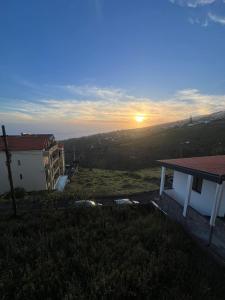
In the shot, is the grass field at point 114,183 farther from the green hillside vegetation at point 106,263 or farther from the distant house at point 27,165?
the green hillside vegetation at point 106,263

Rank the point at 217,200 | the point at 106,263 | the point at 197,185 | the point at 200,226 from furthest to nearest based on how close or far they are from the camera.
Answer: the point at 197,185, the point at 200,226, the point at 217,200, the point at 106,263

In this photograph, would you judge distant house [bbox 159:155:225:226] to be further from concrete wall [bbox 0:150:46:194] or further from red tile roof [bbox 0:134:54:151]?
red tile roof [bbox 0:134:54:151]

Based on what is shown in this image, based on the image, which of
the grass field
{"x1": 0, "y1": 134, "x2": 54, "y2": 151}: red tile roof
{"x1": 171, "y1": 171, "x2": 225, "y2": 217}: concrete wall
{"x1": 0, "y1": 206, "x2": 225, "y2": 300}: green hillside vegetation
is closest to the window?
{"x1": 171, "y1": 171, "x2": 225, "y2": 217}: concrete wall

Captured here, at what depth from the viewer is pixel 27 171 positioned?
29812 millimetres

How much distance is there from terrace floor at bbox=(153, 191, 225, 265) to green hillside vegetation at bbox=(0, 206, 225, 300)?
517mm

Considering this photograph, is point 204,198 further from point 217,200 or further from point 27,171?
point 27,171

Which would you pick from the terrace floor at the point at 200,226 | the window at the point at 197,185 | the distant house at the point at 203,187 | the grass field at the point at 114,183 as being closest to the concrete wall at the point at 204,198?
the distant house at the point at 203,187

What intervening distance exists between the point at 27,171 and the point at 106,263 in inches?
1008

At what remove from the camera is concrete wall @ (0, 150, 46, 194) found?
29166mm

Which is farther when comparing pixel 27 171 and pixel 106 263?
pixel 27 171

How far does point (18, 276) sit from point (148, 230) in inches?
226

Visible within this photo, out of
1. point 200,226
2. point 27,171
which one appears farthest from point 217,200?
point 27,171

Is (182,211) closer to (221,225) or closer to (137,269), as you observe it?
(221,225)

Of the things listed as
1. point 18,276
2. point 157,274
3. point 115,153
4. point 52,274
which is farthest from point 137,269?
point 115,153
